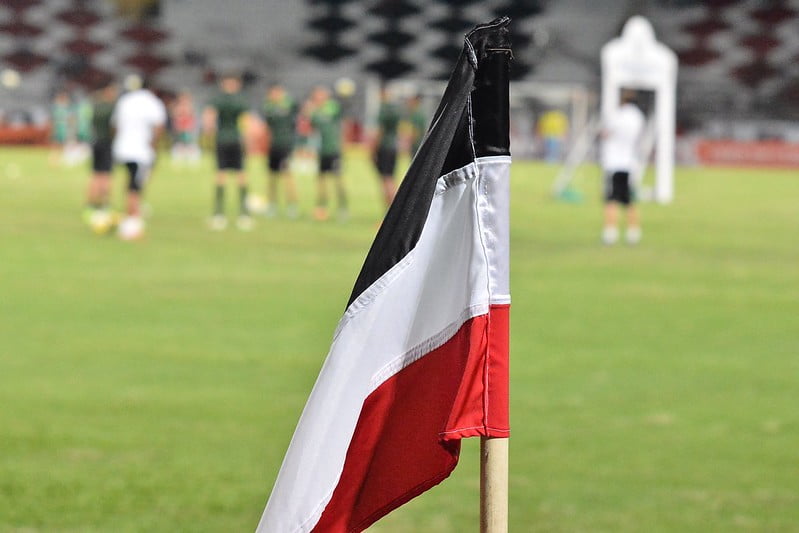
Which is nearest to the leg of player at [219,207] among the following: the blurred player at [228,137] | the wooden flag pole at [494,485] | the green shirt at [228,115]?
the blurred player at [228,137]

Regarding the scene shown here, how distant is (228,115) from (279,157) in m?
2.85

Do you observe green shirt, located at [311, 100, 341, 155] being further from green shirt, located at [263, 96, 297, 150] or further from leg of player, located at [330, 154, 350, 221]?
green shirt, located at [263, 96, 297, 150]

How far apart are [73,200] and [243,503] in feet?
69.6

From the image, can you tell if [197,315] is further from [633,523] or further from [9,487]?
[633,523]

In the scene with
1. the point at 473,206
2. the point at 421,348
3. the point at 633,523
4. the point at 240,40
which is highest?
the point at 240,40

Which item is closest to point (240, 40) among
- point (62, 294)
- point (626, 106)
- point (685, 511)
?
point (626, 106)

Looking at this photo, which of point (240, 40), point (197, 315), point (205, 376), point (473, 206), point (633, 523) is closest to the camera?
point (473, 206)

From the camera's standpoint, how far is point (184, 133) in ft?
147

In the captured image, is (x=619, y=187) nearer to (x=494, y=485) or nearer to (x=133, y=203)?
(x=133, y=203)

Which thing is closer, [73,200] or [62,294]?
[62,294]

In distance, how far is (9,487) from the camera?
22.5ft

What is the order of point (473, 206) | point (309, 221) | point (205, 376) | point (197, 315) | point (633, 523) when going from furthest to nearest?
point (309, 221) < point (197, 315) < point (205, 376) < point (633, 523) < point (473, 206)

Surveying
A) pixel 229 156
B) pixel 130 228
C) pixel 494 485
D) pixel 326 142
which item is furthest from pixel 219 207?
pixel 494 485

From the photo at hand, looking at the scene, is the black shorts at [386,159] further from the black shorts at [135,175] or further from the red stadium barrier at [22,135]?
the red stadium barrier at [22,135]
